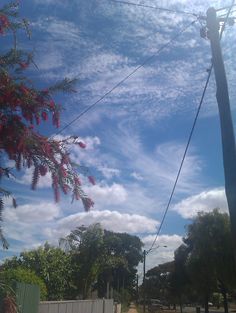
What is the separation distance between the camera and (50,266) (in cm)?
3656

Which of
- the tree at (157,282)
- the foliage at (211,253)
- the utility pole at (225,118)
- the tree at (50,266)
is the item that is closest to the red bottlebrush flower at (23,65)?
the utility pole at (225,118)

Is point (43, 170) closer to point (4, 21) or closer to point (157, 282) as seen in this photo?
point (4, 21)

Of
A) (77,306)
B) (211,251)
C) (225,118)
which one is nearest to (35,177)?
(225,118)

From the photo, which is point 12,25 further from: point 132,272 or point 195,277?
point 132,272

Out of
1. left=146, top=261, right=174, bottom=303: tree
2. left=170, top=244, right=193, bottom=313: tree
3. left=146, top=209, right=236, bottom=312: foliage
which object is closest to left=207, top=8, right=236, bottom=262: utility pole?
left=146, top=209, right=236, bottom=312: foliage

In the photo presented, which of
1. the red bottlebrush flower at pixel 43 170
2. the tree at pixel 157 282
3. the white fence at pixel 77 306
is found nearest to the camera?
the red bottlebrush flower at pixel 43 170

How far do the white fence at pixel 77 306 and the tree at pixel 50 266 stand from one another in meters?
4.00

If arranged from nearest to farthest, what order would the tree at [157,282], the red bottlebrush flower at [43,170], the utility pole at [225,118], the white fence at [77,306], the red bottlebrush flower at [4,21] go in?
the red bottlebrush flower at [43,170] → the red bottlebrush flower at [4,21] → the utility pole at [225,118] → the white fence at [77,306] → the tree at [157,282]

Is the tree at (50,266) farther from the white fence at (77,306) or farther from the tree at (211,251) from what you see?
the tree at (211,251)

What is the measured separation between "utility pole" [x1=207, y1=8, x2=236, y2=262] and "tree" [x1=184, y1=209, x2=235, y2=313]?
29759mm

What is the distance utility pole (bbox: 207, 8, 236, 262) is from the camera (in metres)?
8.21

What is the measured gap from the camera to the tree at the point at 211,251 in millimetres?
37938

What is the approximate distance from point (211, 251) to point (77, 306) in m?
18.2

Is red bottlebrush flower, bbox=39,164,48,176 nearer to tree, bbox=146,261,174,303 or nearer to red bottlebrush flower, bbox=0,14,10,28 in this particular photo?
red bottlebrush flower, bbox=0,14,10,28
